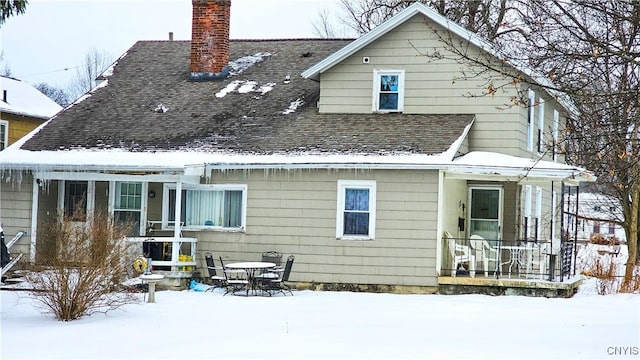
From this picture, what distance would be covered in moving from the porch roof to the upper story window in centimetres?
258

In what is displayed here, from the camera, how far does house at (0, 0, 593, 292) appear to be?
2047 cm

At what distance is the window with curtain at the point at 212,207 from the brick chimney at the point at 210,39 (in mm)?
4696

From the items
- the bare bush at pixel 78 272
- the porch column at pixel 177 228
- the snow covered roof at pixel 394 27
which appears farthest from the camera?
the snow covered roof at pixel 394 27

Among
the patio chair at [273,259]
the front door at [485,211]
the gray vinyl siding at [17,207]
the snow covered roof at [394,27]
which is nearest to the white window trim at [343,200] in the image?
the patio chair at [273,259]

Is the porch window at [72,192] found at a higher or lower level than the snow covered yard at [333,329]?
higher

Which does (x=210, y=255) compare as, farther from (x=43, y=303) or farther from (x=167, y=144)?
(x=43, y=303)

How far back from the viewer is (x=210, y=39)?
2595 cm

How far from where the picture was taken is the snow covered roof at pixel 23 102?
105ft

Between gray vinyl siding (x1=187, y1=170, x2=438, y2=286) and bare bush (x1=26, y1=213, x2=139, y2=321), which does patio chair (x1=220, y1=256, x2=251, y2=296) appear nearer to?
gray vinyl siding (x1=187, y1=170, x2=438, y2=286)

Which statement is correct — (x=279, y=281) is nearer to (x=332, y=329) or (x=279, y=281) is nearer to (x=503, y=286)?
(x=503, y=286)

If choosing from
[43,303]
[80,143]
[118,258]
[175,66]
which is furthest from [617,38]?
[175,66]

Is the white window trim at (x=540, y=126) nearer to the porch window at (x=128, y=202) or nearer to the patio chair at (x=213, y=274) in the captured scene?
the patio chair at (x=213, y=274)

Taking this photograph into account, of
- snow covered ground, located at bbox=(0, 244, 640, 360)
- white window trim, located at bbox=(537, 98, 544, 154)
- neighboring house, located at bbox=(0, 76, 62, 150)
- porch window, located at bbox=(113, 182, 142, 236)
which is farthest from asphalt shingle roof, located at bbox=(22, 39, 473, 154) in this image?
neighboring house, located at bbox=(0, 76, 62, 150)

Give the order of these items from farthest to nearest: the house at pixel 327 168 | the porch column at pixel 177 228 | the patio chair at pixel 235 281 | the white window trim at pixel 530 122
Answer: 1. the white window trim at pixel 530 122
2. the porch column at pixel 177 228
3. the house at pixel 327 168
4. the patio chair at pixel 235 281
